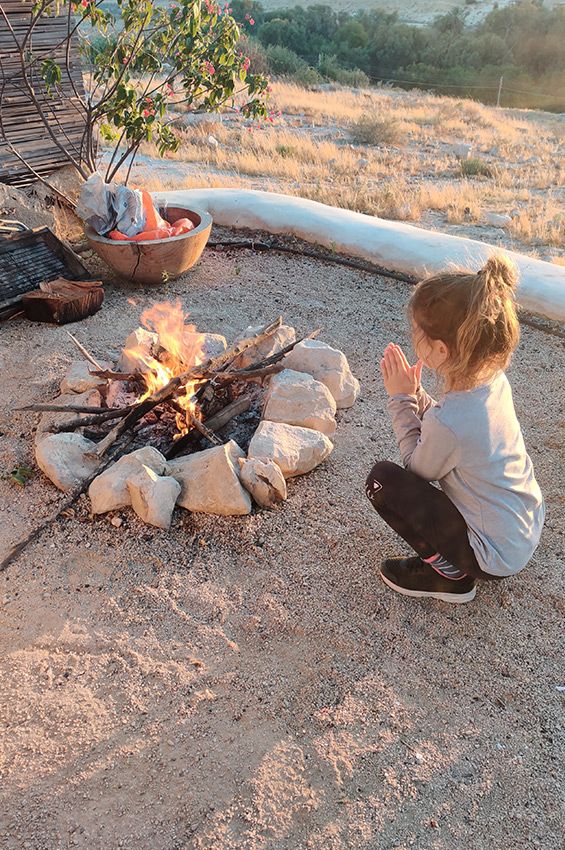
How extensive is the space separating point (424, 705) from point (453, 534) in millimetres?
561

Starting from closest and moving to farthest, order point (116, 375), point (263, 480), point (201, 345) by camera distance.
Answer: point (263, 480), point (116, 375), point (201, 345)

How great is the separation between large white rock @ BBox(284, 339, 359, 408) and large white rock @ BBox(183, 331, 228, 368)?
0.41 metres

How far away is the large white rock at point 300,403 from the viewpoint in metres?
3.31

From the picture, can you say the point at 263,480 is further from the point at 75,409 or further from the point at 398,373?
the point at 75,409

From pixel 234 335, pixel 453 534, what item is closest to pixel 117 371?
pixel 234 335

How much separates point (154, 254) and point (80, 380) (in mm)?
1435

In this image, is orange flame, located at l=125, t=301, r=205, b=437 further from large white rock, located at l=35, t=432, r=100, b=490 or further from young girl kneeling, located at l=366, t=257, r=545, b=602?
young girl kneeling, located at l=366, t=257, r=545, b=602

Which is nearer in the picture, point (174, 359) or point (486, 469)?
point (486, 469)

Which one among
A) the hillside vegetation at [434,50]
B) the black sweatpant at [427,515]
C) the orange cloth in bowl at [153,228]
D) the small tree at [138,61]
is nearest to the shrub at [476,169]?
the small tree at [138,61]

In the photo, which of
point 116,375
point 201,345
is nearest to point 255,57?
point 201,345

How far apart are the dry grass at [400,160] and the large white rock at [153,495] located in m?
5.14

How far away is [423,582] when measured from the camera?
256 cm

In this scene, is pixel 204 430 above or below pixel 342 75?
above

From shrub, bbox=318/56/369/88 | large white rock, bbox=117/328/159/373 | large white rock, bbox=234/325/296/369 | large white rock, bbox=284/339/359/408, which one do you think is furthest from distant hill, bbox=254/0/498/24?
large white rock, bbox=117/328/159/373
